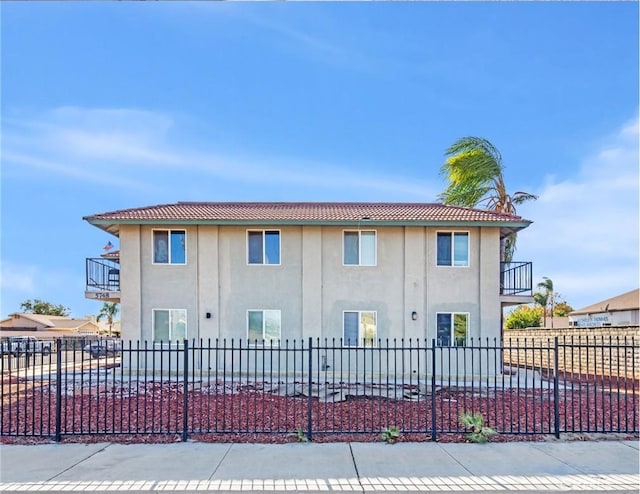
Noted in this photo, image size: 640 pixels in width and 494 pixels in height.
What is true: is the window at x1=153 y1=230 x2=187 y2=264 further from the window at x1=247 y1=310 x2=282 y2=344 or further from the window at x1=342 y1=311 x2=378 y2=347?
the window at x1=342 y1=311 x2=378 y2=347

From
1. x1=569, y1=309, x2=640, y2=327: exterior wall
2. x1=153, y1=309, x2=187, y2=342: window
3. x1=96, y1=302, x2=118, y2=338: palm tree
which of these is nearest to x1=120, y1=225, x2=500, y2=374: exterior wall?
x1=153, y1=309, x2=187, y2=342: window

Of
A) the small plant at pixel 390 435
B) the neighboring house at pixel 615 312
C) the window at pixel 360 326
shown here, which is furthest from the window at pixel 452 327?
the neighboring house at pixel 615 312

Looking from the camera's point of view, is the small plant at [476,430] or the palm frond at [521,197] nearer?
the small plant at [476,430]

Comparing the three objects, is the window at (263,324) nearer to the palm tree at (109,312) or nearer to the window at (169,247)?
the window at (169,247)

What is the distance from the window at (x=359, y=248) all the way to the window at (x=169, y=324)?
5.64m

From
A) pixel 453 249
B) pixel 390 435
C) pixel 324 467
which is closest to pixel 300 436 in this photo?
pixel 324 467

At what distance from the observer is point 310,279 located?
48.6 feet

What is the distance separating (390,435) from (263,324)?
8.36 meters

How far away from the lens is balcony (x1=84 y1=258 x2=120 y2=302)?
50.7ft

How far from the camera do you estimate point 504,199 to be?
19.2 meters

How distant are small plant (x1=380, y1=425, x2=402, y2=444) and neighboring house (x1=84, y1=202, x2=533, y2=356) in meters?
7.52

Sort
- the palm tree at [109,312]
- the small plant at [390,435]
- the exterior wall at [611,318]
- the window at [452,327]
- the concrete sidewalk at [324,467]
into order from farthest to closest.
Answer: the palm tree at [109,312], the exterior wall at [611,318], the window at [452,327], the small plant at [390,435], the concrete sidewalk at [324,467]

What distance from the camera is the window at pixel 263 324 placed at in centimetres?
1489

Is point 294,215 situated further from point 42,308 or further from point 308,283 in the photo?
point 42,308
